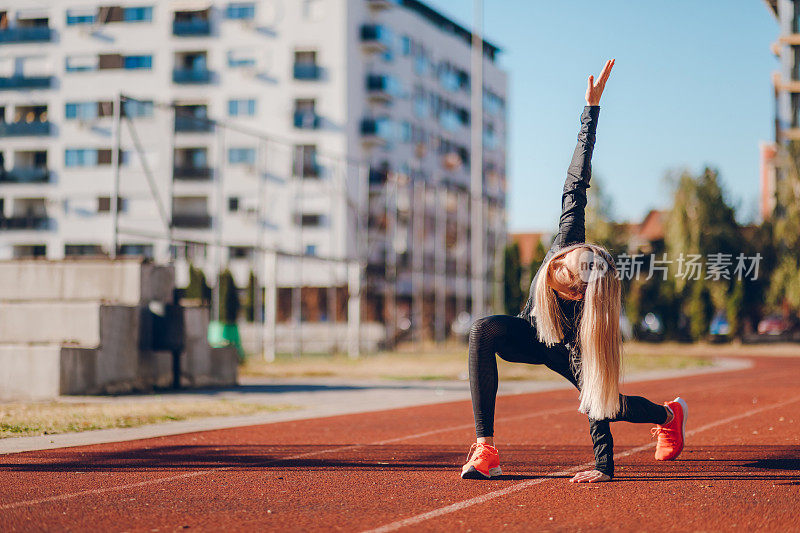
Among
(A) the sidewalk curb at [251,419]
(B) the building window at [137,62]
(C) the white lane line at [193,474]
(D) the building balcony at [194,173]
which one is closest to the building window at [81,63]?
(B) the building window at [137,62]

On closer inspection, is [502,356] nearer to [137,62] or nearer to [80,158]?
[80,158]

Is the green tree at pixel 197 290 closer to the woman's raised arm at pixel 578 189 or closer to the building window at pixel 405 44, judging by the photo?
the woman's raised arm at pixel 578 189

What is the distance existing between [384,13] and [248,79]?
9767 mm

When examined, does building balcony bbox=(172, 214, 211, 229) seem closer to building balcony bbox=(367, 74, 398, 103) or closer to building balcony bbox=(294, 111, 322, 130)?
building balcony bbox=(294, 111, 322, 130)

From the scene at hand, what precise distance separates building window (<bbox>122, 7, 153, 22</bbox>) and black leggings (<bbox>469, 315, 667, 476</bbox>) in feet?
192

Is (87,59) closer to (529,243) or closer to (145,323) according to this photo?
(145,323)

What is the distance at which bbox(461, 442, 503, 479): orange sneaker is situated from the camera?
6594 mm

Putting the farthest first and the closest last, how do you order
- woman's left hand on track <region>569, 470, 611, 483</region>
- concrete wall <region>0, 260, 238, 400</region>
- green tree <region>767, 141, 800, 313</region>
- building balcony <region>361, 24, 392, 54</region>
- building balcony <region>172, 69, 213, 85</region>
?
1. building balcony <region>361, 24, 392, 54</region>
2. building balcony <region>172, 69, 213, 85</region>
3. green tree <region>767, 141, 800, 313</region>
4. concrete wall <region>0, 260, 238, 400</region>
5. woman's left hand on track <region>569, 470, 611, 483</region>

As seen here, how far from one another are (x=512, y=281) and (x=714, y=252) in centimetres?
993

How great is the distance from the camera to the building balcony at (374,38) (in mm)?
62594

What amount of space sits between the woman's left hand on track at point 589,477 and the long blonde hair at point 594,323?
449mm

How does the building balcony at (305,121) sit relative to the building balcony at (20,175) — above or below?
above

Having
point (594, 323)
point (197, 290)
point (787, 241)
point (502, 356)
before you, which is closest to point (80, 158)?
point (197, 290)

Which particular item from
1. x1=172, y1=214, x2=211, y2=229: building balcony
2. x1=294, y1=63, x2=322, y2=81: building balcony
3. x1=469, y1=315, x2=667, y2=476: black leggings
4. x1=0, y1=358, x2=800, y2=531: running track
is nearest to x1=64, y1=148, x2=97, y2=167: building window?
x1=172, y1=214, x2=211, y2=229: building balcony
